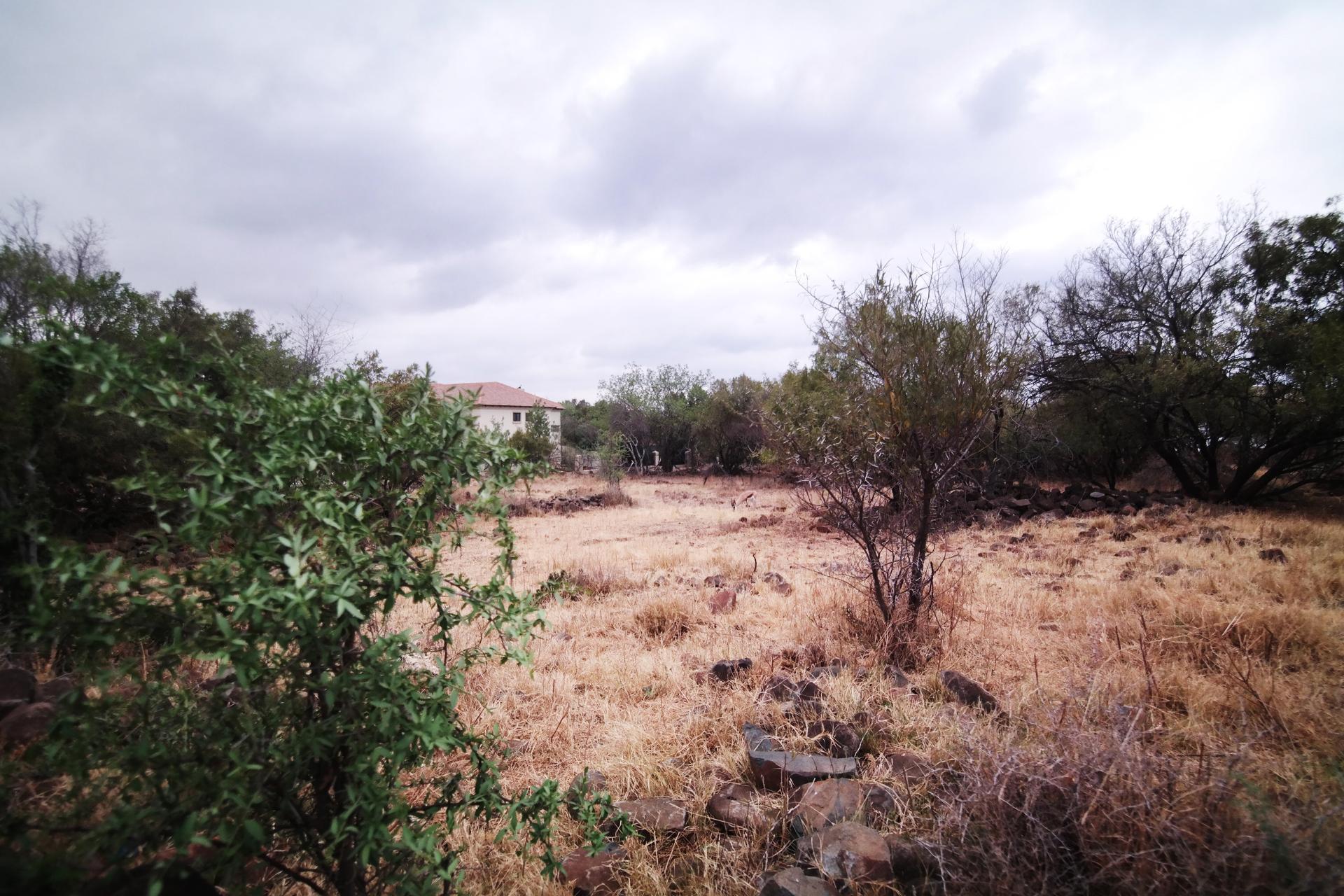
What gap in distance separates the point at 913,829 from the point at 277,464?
2.54 metres

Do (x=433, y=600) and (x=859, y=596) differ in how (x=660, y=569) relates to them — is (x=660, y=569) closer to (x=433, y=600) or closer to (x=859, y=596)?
(x=859, y=596)

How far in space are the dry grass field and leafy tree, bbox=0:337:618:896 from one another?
1071 millimetres

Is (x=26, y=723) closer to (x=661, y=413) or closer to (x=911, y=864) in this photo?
(x=911, y=864)

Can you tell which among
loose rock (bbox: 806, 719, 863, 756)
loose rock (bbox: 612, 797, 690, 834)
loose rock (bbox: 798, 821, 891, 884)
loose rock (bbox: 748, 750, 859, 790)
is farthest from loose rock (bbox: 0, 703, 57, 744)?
loose rock (bbox: 806, 719, 863, 756)

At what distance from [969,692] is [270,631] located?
3445 mm

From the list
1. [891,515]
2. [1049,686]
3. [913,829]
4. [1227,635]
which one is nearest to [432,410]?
[913,829]

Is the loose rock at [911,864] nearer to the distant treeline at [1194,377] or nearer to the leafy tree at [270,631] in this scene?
the leafy tree at [270,631]

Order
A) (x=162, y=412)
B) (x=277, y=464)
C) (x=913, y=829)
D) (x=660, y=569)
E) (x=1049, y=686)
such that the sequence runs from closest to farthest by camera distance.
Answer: (x=277, y=464), (x=162, y=412), (x=913, y=829), (x=1049, y=686), (x=660, y=569)

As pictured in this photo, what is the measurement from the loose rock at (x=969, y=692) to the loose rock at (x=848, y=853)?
1.33 metres

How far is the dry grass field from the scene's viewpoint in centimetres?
187

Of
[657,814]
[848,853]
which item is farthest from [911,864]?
[657,814]

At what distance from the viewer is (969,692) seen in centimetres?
326

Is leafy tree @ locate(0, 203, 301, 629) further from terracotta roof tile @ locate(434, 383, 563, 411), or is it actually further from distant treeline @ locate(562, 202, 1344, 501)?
terracotta roof tile @ locate(434, 383, 563, 411)

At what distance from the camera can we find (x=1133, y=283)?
44.7 feet
